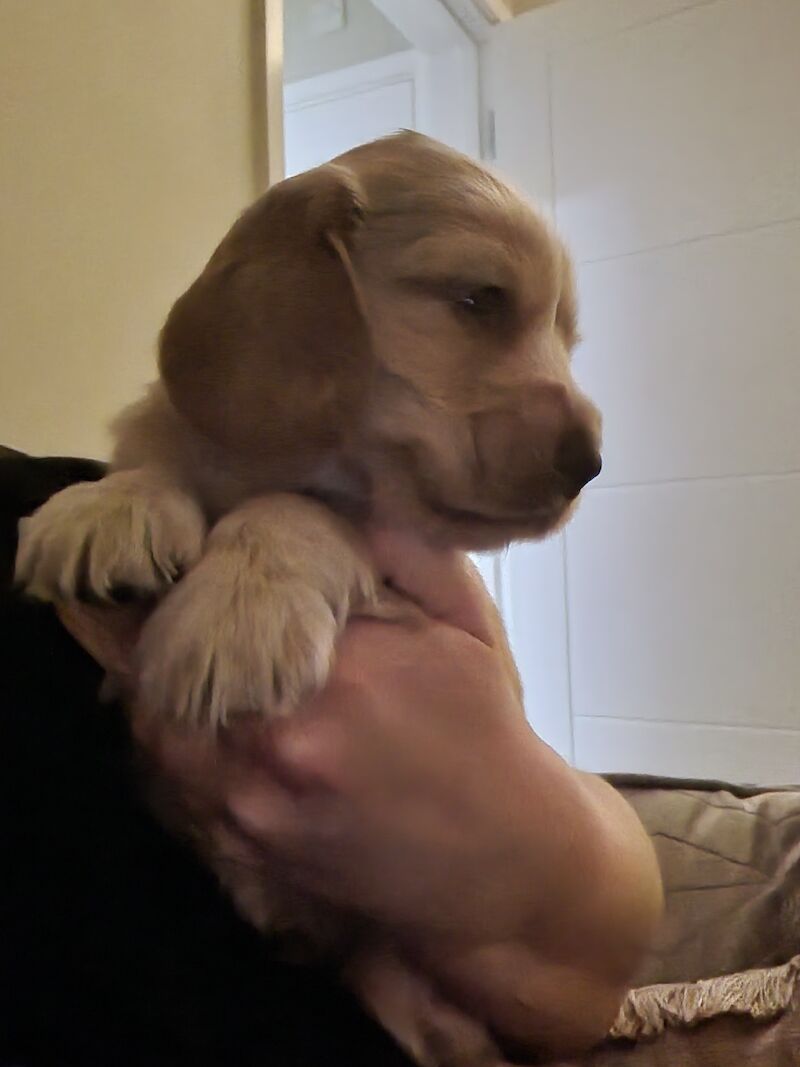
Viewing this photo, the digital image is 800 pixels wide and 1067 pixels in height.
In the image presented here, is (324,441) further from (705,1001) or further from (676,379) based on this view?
(676,379)

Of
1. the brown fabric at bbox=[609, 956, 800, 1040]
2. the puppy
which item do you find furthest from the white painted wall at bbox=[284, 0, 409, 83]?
the brown fabric at bbox=[609, 956, 800, 1040]

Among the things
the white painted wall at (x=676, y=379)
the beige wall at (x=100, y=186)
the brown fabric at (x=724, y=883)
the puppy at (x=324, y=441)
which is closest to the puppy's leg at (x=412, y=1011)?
the puppy at (x=324, y=441)

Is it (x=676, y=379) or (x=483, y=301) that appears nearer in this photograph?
(x=483, y=301)

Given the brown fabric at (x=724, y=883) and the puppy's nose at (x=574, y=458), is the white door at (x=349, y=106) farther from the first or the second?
the puppy's nose at (x=574, y=458)

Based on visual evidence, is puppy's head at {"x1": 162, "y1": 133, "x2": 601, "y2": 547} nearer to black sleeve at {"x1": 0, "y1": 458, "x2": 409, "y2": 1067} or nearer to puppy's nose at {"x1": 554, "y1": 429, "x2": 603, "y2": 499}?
puppy's nose at {"x1": 554, "y1": 429, "x2": 603, "y2": 499}

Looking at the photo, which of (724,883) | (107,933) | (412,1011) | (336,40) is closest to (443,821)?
(412,1011)

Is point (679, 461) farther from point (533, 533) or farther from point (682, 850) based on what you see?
point (533, 533)
